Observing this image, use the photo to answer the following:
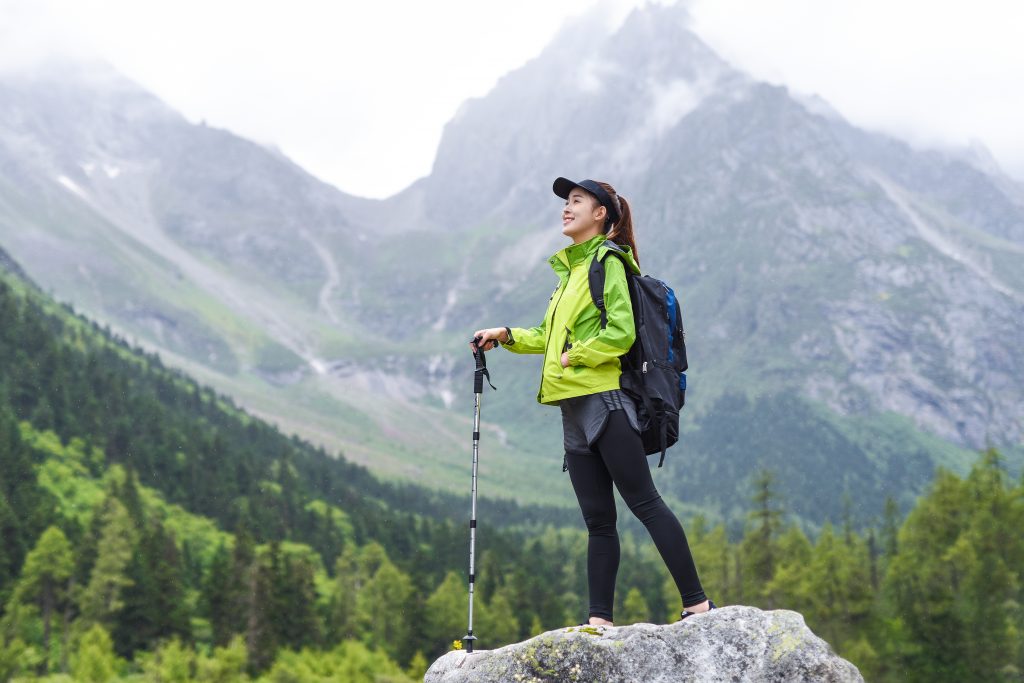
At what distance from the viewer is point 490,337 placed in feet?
33.1

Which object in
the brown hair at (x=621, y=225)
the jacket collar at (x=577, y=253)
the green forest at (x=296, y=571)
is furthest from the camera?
the green forest at (x=296, y=571)

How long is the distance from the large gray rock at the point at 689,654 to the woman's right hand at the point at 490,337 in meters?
3.23

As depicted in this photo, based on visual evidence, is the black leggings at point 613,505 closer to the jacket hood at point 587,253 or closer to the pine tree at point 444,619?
the jacket hood at point 587,253

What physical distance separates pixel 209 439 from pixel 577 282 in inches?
5951

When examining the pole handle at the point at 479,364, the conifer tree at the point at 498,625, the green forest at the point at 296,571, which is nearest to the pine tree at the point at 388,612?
the green forest at the point at 296,571

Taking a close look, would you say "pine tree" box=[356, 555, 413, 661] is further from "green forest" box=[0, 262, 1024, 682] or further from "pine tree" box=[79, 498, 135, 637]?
"pine tree" box=[79, 498, 135, 637]

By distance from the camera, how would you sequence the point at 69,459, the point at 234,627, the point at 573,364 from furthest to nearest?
the point at 69,459, the point at 234,627, the point at 573,364

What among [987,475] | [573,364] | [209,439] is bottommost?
[573,364]

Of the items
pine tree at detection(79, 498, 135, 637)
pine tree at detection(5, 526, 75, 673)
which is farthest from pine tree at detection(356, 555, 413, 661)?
pine tree at detection(5, 526, 75, 673)

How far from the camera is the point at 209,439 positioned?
150250 mm

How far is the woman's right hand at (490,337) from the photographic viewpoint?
9945 millimetres

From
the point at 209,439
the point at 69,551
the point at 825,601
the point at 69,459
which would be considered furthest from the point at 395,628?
the point at 209,439

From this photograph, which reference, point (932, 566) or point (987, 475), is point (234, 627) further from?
point (987, 475)

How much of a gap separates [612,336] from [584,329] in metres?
0.67
